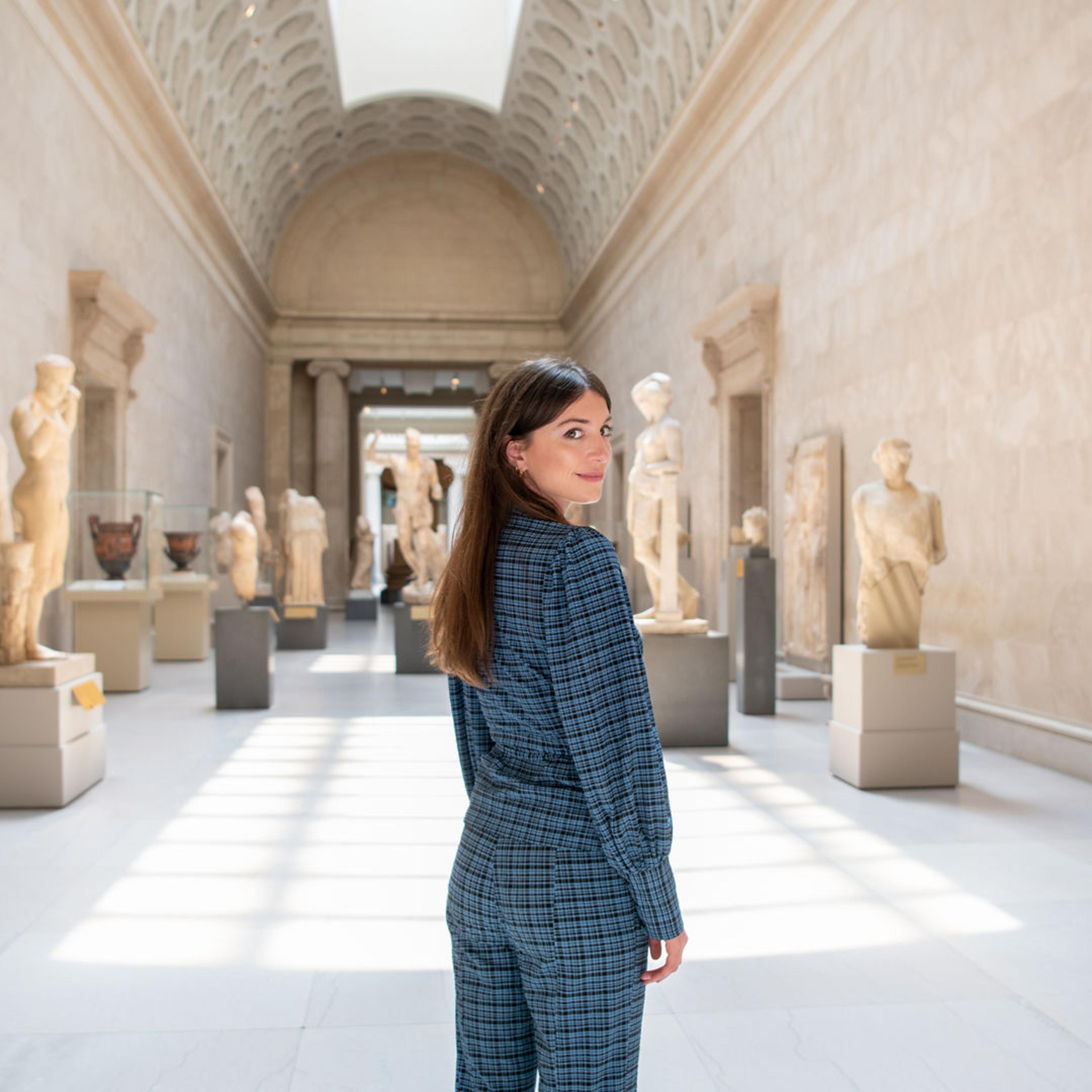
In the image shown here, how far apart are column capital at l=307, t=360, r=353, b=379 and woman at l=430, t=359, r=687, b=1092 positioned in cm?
2783

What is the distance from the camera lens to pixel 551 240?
29.8 metres

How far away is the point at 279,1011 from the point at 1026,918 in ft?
10.0

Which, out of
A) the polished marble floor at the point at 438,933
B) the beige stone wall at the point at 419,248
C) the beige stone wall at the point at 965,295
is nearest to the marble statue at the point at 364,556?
the beige stone wall at the point at 419,248

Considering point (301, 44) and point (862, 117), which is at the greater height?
point (301, 44)

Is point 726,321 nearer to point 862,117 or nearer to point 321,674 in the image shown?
point 862,117

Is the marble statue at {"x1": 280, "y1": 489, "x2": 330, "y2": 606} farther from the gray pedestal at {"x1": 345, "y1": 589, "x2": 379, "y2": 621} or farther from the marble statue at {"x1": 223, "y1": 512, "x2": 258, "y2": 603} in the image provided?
the gray pedestal at {"x1": 345, "y1": 589, "x2": 379, "y2": 621}

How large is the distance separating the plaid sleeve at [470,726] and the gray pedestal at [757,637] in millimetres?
7881

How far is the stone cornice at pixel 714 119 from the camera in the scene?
12281 mm

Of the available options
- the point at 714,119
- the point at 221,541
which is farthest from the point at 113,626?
the point at 714,119

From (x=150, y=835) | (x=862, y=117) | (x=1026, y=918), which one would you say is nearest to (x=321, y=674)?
(x=150, y=835)

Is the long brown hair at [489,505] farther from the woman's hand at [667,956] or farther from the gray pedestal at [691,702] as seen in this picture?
the gray pedestal at [691,702]

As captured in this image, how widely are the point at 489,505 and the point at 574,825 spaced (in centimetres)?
60

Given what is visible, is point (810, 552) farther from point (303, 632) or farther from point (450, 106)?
point (450, 106)

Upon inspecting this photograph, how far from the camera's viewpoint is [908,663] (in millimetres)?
6605
